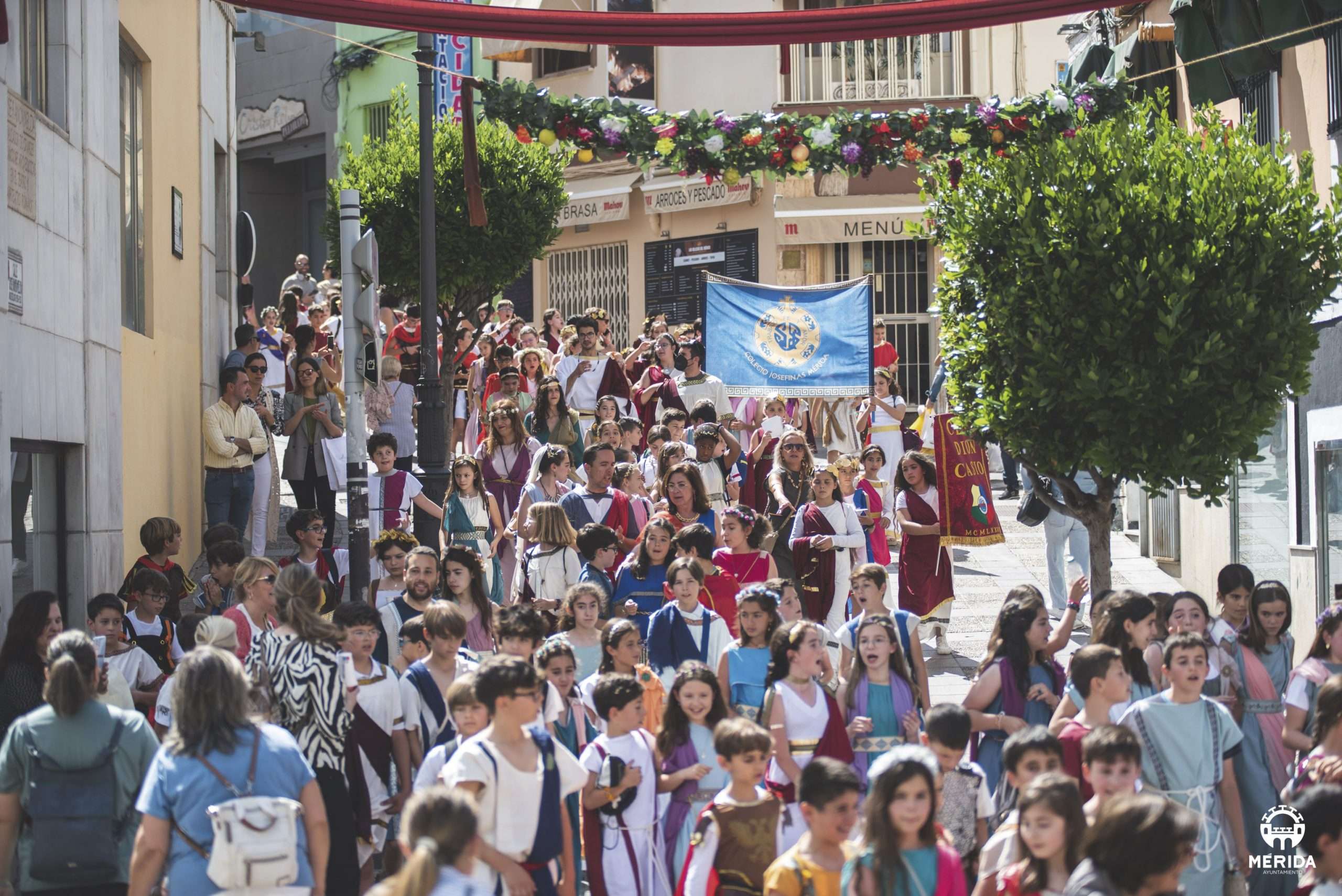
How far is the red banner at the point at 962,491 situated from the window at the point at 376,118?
78.4 feet

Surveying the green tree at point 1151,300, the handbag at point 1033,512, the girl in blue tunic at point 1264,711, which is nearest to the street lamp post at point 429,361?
the handbag at point 1033,512

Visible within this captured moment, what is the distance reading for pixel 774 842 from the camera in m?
6.37

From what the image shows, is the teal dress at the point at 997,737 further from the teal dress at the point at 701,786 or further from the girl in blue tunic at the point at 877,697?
the teal dress at the point at 701,786

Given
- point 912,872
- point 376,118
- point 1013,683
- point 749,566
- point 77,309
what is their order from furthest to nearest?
point 376,118
point 77,309
point 749,566
point 1013,683
point 912,872

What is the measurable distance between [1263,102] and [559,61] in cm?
1944

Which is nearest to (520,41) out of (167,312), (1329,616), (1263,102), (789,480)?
(789,480)

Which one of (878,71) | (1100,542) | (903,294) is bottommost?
(1100,542)

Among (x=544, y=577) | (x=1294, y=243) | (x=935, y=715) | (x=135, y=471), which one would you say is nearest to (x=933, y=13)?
(x=1294, y=243)

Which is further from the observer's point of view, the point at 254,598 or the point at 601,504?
the point at 601,504

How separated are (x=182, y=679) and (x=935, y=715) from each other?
2893 mm

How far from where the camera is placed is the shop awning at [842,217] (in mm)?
27688

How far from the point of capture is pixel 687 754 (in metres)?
7.17

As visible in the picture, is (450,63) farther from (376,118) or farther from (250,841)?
(250,841)

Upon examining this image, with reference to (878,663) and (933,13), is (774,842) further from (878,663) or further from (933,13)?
(933,13)
